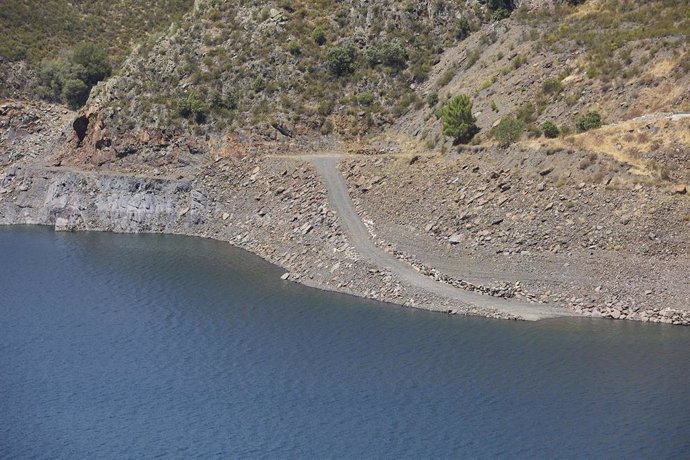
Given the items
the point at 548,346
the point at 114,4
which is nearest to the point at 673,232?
the point at 548,346

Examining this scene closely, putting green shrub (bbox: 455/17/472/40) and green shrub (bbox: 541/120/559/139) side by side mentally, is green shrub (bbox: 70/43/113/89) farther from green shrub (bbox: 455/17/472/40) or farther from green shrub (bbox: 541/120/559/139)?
green shrub (bbox: 541/120/559/139)

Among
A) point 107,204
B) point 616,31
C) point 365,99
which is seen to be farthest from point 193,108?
point 616,31

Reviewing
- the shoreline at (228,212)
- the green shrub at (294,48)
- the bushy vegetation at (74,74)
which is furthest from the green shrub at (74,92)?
the green shrub at (294,48)

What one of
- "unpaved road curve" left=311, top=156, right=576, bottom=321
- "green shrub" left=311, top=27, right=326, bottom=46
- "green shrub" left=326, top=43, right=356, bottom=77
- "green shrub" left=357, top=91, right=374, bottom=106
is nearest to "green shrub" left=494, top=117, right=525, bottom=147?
"unpaved road curve" left=311, top=156, right=576, bottom=321

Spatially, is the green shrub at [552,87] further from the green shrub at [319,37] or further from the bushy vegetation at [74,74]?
the bushy vegetation at [74,74]

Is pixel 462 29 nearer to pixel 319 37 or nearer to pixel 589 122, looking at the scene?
pixel 319 37
